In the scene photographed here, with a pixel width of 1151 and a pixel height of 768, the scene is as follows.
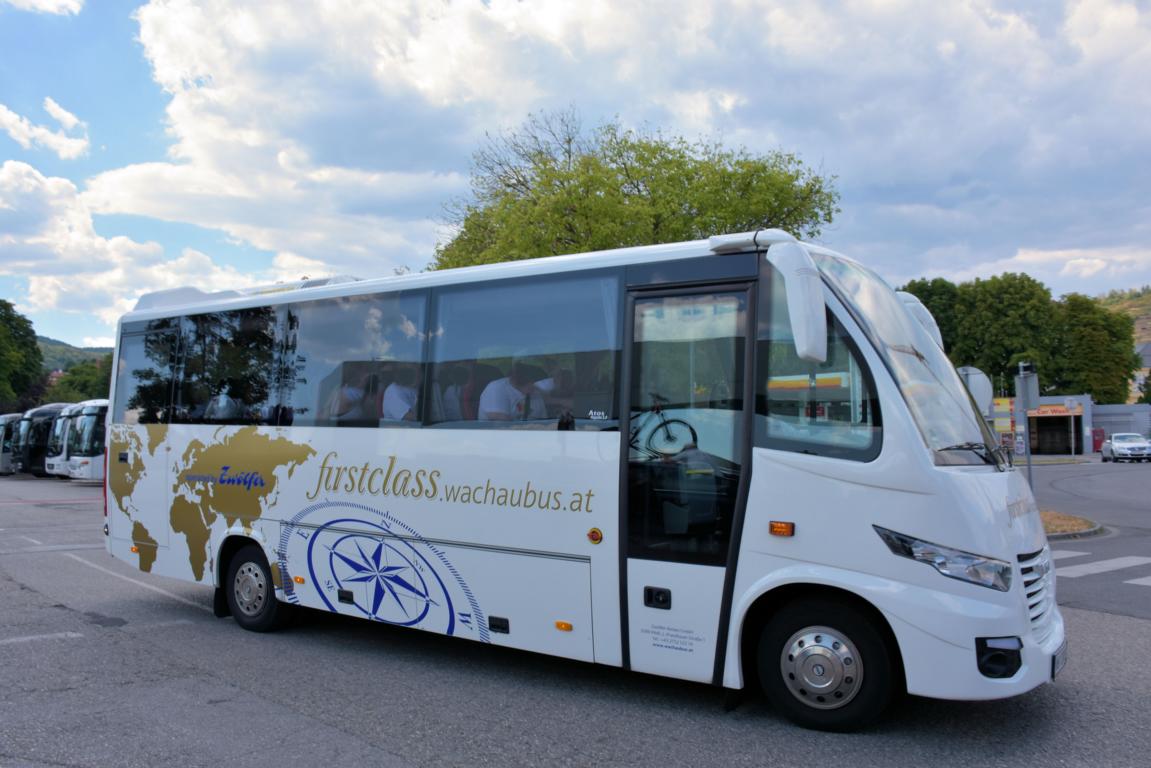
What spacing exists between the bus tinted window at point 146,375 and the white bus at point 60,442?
1158 inches

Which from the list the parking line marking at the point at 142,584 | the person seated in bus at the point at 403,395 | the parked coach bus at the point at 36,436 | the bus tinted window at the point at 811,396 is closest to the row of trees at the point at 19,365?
the parked coach bus at the point at 36,436

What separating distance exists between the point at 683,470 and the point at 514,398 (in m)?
1.44

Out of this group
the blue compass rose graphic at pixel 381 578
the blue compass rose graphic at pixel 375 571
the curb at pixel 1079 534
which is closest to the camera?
the blue compass rose graphic at pixel 375 571

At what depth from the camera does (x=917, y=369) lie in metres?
5.24

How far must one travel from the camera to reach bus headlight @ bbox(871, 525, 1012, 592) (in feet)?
15.1

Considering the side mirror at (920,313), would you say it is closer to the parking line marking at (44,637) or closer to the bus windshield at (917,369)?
the bus windshield at (917,369)

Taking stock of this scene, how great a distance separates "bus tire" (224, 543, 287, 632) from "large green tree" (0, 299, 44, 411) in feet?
234

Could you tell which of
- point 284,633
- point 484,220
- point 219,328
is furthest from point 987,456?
point 484,220

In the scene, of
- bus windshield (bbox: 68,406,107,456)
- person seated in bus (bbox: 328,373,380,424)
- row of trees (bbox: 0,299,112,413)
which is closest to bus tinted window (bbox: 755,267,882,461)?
person seated in bus (bbox: 328,373,380,424)

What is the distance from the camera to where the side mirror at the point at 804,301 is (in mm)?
4738

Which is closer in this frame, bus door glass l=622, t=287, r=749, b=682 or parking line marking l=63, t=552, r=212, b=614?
bus door glass l=622, t=287, r=749, b=682

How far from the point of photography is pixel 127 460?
9.37 metres

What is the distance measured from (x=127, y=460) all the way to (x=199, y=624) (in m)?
2.10

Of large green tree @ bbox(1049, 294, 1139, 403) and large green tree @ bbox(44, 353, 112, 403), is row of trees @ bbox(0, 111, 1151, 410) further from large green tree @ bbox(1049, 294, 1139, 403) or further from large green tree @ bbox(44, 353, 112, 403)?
large green tree @ bbox(44, 353, 112, 403)
